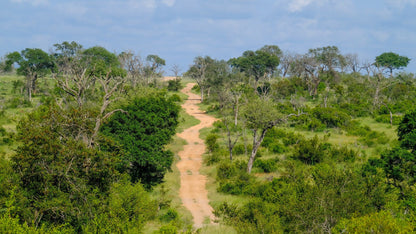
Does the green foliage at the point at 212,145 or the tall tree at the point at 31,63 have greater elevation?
the tall tree at the point at 31,63

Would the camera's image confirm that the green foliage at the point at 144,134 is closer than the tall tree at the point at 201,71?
Yes

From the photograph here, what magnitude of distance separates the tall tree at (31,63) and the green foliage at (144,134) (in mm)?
42389

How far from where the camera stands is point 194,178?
2970cm

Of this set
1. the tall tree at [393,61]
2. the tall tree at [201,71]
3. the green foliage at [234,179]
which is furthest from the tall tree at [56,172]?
the tall tree at [393,61]

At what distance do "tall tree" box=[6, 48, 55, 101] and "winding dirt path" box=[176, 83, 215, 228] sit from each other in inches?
1310

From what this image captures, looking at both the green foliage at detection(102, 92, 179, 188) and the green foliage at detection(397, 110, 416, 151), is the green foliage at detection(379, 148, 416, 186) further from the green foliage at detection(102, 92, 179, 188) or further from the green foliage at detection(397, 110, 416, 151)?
the green foliage at detection(102, 92, 179, 188)

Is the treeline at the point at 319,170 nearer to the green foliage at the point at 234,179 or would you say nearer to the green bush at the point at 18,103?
the green foliage at the point at 234,179

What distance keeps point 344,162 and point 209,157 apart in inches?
468

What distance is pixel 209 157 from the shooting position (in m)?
33.4

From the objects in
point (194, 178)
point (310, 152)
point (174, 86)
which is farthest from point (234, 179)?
point (174, 86)

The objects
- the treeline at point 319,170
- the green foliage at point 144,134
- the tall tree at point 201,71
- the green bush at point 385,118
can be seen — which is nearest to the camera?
the treeline at point 319,170

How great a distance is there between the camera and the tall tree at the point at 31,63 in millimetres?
A: 63312

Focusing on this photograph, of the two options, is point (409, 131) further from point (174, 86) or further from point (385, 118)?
point (174, 86)

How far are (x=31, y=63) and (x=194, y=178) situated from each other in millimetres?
49172
